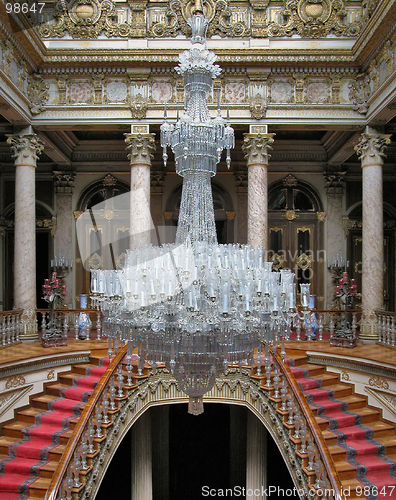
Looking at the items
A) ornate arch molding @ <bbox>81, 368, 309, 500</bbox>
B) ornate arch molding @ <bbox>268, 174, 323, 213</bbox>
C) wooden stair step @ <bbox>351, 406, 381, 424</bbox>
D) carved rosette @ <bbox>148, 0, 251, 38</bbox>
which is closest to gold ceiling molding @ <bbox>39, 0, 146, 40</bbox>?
carved rosette @ <bbox>148, 0, 251, 38</bbox>

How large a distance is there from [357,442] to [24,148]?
24.7 feet

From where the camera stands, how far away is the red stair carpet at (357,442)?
5422 mm

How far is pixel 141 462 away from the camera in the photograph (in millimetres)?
8062

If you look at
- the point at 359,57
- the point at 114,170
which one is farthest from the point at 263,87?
the point at 114,170

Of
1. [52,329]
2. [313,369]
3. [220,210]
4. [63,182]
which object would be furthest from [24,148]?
[313,369]

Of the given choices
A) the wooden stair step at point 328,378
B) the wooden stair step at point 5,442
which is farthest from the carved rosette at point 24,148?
the wooden stair step at point 328,378

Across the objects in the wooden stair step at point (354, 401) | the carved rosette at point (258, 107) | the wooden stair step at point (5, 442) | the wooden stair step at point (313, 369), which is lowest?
the wooden stair step at point (5, 442)

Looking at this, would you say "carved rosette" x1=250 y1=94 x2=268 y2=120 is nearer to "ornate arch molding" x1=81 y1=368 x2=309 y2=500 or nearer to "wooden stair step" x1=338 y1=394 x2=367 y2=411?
"ornate arch molding" x1=81 y1=368 x2=309 y2=500

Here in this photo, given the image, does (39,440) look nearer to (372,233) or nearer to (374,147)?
(372,233)

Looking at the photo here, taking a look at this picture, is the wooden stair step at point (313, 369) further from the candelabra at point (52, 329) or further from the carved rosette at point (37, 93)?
the carved rosette at point (37, 93)

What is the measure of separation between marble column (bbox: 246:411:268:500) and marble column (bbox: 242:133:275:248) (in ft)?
10.6

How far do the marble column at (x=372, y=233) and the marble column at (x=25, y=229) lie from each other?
6.19m

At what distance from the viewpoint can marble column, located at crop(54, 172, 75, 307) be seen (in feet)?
38.8

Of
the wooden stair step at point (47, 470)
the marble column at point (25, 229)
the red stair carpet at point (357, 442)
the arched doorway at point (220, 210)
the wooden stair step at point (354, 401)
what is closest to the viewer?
the red stair carpet at point (357, 442)
